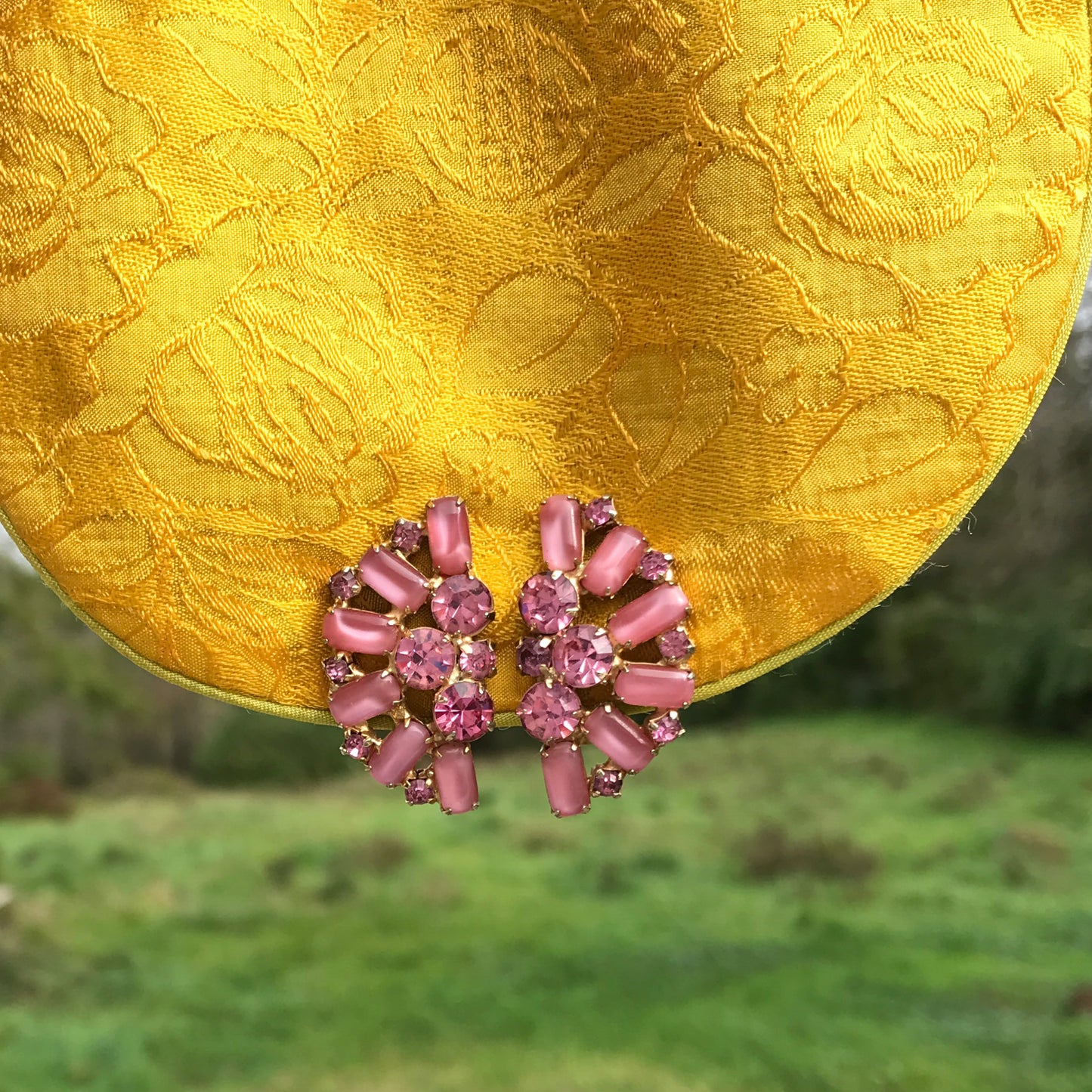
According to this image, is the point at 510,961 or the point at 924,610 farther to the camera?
the point at 924,610

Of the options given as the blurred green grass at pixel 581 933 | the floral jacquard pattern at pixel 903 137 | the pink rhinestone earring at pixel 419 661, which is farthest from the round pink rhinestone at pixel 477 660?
the blurred green grass at pixel 581 933

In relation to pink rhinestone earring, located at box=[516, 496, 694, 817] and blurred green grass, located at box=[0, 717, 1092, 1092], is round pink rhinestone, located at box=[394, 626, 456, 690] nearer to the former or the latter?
pink rhinestone earring, located at box=[516, 496, 694, 817]

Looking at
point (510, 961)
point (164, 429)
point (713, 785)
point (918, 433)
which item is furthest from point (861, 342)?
point (713, 785)

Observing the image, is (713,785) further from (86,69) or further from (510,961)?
(86,69)

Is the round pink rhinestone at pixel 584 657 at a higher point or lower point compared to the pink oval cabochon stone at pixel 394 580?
lower

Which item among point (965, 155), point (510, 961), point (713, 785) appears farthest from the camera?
point (713, 785)

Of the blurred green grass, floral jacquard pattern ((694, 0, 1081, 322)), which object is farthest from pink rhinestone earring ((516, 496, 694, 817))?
the blurred green grass

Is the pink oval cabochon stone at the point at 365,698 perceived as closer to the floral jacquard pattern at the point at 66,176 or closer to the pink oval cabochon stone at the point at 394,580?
the pink oval cabochon stone at the point at 394,580
